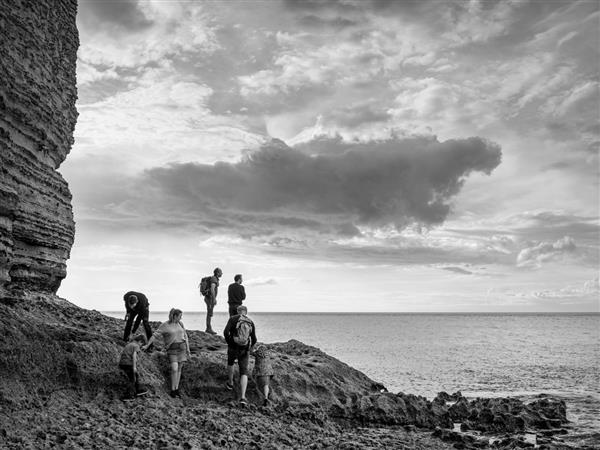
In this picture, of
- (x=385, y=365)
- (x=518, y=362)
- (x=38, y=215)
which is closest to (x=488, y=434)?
(x=38, y=215)

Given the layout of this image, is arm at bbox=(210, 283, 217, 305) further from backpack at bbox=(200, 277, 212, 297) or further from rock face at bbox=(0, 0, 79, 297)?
rock face at bbox=(0, 0, 79, 297)

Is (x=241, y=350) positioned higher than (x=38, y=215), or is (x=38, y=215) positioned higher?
(x=38, y=215)

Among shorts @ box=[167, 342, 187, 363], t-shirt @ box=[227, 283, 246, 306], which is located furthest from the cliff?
t-shirt @ box=[227, 283, 246, 306]

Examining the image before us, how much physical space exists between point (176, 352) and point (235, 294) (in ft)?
18.3

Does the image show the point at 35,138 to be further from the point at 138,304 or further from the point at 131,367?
the point at 131,367

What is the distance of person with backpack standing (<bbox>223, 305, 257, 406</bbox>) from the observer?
692 inches

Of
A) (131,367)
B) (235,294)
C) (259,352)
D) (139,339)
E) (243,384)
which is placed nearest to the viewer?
(131,367)

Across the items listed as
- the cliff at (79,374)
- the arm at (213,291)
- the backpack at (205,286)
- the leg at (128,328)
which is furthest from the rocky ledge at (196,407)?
the backpack at (205,286)

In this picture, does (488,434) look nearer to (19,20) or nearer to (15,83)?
(15,83)

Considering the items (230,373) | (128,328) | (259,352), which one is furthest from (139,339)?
(259,352)

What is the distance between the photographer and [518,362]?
52812 millimetres

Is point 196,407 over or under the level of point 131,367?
under

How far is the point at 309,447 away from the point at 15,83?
15.7 meters

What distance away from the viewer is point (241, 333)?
57.7 feet
